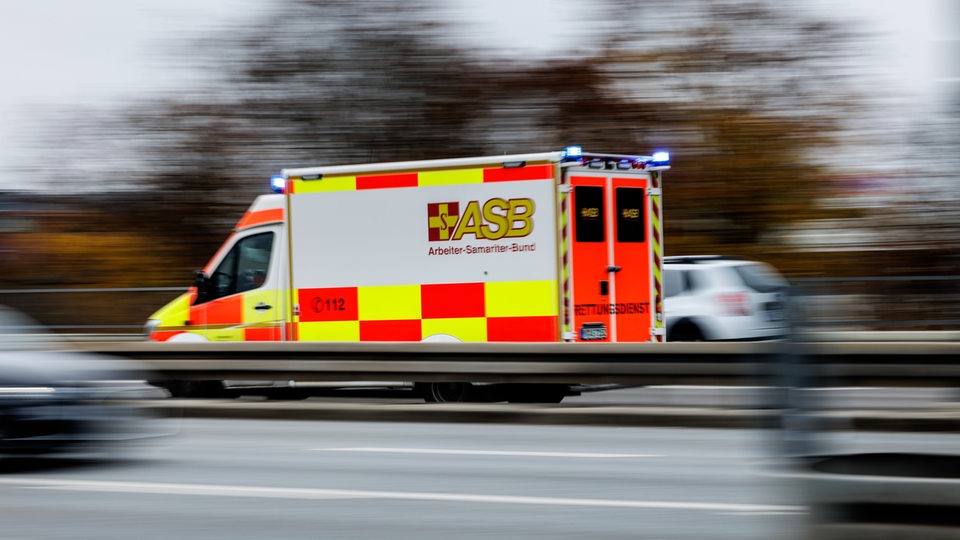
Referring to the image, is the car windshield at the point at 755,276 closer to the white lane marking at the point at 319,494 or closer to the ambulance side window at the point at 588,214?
the ambulance side window at the point at 588,214

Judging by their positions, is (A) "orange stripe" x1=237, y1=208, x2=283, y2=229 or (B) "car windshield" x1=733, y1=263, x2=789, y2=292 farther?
(B) "car windshield" x1=733, y1=263, x2=789, y2=292

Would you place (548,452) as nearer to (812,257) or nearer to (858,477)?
(858,477)

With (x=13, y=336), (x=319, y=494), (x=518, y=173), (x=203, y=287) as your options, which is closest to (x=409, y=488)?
(x=319, y=494)

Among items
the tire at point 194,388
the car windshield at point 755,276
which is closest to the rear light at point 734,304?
the car windshield at point 755,276

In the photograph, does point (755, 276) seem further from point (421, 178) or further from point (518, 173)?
point (421, 178)

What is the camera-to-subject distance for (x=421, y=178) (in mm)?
12852

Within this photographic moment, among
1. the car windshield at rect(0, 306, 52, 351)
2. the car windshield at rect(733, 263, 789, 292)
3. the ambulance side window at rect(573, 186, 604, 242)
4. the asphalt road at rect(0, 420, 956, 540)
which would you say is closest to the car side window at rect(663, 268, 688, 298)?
the car windshield at rect(733, 263, 789, 292)

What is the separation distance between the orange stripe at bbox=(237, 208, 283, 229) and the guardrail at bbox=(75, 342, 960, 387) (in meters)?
1.77

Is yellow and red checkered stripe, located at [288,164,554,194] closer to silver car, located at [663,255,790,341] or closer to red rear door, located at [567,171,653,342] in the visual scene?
red rear door, located at [567,171,653,342]

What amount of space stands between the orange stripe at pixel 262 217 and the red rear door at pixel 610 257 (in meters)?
3.22

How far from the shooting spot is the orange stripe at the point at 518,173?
1233 centimetres

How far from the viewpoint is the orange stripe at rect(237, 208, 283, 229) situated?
13.9 meters

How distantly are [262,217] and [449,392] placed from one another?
2.89 meters

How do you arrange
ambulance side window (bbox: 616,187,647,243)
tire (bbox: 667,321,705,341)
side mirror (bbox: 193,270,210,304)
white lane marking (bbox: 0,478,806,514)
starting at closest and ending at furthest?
white lane marking (bbox: 0,478,806,514), ambulance side window (bbox: 616,187,647,243), side mirror (bbox: 193,270,210,304), tire (bbox: 667,321,705,341)
